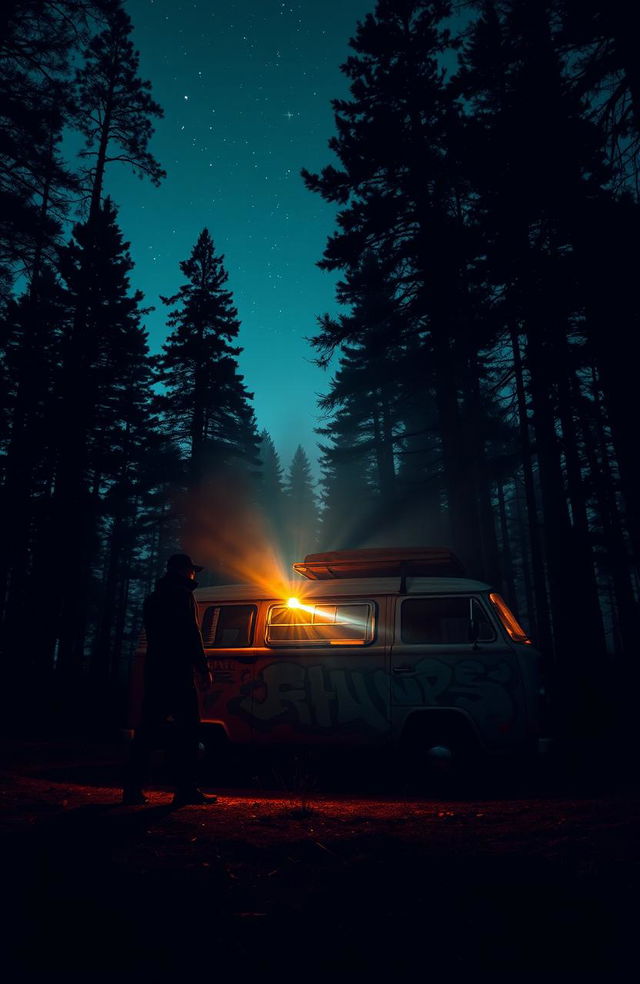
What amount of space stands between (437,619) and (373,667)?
103 centimetres

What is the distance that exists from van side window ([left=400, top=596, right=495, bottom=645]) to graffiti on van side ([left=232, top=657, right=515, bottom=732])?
0.34 meters

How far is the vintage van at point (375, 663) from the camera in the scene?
628 cm

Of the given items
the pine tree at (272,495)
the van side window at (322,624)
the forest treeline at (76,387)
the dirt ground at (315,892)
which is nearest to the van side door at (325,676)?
the van side window at (322,624)

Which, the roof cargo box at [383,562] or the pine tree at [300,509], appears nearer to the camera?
the roof cargo box at [383,562]

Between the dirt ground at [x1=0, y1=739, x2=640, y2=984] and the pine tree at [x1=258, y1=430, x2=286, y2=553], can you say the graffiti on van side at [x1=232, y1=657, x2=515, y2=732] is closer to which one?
the dirt ground at [x1=0, y1=739, x2=640, y2=984]

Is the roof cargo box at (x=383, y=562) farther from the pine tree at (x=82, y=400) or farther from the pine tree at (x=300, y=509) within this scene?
the pine tree at (x=300, y=509)

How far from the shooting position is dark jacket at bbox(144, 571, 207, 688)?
18.1ft

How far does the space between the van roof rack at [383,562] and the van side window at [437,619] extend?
56 centimetres

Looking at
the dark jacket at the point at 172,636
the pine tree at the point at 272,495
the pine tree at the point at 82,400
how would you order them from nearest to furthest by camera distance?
the dark jacket at the point at 172,636 < the pine tree at the point at 82,400 < the pine tree at the point at 272,495

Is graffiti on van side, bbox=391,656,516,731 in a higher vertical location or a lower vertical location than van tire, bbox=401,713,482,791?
higher

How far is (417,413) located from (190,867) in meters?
29.5

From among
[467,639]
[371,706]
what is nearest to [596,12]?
[467,639]

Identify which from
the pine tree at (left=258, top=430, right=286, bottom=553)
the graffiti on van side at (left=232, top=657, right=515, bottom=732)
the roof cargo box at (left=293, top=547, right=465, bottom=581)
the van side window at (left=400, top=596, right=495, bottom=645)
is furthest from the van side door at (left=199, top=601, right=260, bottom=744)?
the pine tree at (left=258, top=430, right=286, bottom=553)

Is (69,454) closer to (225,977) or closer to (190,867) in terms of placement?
(190,867)
